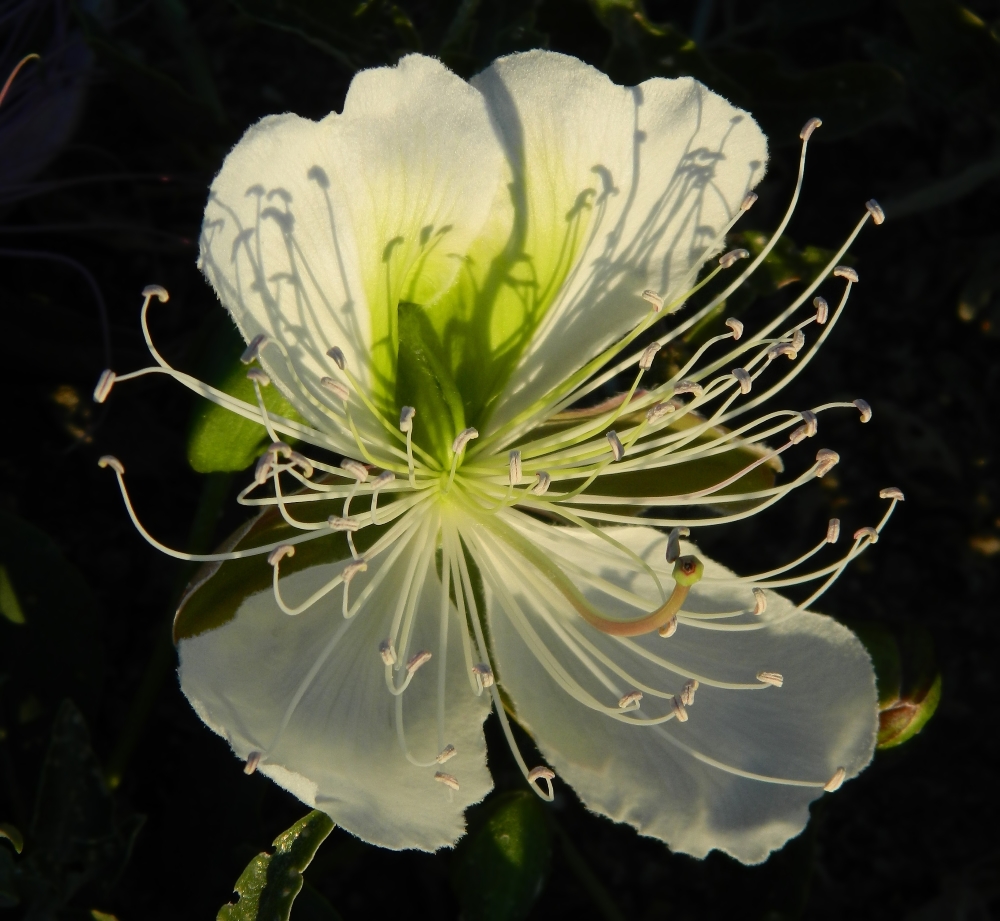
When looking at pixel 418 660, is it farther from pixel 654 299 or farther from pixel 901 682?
pixel 901 682

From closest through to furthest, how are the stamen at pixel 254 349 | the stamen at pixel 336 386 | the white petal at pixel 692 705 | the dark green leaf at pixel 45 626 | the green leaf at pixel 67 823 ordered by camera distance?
1. the stamen at pixel 254 349
2. the stamen at pixel 336 386
3. the white petal at pixel 692 705
4. the green leaf at pixel 67 823
5. the dark green leaf at pixel 45 626

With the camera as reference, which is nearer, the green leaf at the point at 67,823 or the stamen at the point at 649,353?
the stamen at the point at 649,353

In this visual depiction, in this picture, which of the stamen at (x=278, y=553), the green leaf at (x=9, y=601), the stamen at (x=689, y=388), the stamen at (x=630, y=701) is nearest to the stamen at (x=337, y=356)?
the stamen at (x=278, y=553)

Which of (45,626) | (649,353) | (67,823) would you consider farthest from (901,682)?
(45,626)

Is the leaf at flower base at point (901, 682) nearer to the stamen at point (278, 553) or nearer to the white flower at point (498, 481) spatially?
the white flower at point (498, 481)

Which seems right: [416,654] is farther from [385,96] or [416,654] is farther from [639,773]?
[385,96]

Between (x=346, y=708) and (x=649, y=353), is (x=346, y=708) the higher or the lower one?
the lower one

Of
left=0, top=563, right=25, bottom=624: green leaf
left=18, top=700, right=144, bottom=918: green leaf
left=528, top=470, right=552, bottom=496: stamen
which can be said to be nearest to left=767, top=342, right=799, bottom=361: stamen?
left=528, top=470, right=552, bottom=496: stamen

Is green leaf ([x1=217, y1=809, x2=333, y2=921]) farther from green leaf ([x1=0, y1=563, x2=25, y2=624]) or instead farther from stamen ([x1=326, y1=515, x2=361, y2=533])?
green leaf ([x1=0, y1=563, x2=25, y2=624])

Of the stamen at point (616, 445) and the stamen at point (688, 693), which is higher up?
the stamen at point (616, 445)
